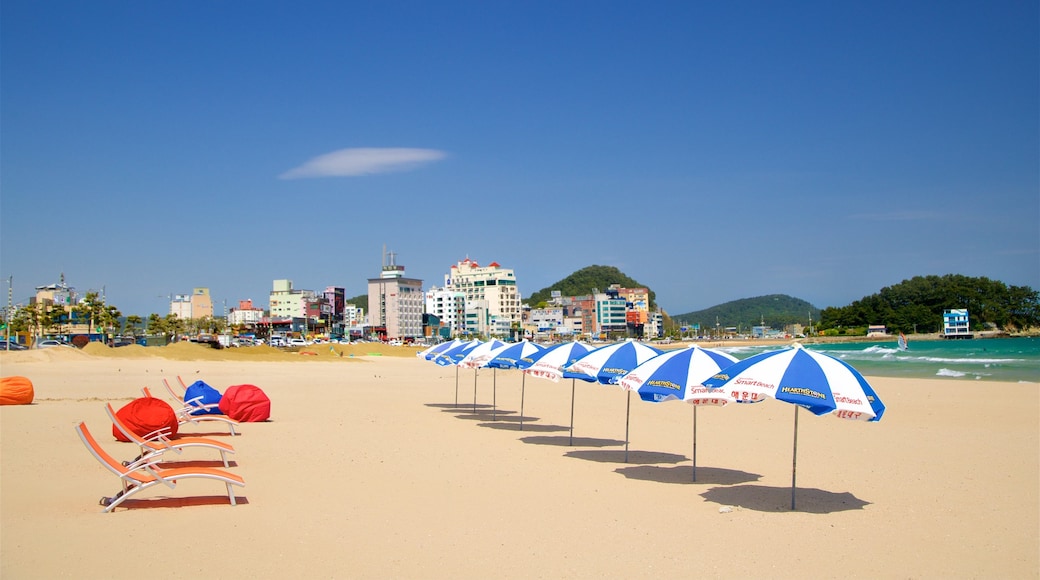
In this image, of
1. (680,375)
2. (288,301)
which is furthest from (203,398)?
(288,301)

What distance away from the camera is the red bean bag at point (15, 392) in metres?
18.4

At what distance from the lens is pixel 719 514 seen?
8930 mm

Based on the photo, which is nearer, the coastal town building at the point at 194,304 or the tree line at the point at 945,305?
the tree line at the point at 945,305

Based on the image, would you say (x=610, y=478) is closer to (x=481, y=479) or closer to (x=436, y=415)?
Answer: (x=481, y=479)

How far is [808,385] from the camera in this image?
27.1 feet

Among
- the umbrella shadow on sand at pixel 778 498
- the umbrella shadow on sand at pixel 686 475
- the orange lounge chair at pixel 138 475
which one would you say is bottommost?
the umbrella shadow on sand at pixel 686 475

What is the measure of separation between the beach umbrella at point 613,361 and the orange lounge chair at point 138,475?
575 cm

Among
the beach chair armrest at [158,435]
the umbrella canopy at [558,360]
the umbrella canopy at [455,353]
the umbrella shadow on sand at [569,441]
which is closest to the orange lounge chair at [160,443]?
the beach chair armrest at [158,435]

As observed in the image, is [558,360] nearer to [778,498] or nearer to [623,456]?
[623,456]

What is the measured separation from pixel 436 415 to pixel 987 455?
11.8 m

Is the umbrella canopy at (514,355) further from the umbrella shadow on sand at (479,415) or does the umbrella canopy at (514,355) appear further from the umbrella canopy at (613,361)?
the umbrella canopy at (613,361)

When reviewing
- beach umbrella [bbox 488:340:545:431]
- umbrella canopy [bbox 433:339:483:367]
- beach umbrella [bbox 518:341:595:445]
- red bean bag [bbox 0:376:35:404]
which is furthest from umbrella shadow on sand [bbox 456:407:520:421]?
red bean bag [bbox 0:376:35:404]

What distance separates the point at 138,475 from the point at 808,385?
730 cm

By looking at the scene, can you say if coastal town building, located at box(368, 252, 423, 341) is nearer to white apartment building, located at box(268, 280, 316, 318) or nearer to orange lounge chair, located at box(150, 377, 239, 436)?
white apartment building, located at box(268, 280, 316, 318)
